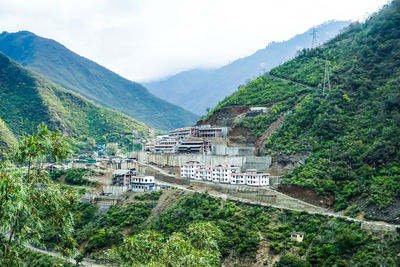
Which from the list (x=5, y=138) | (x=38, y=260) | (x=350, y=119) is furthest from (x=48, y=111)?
(x=350, y=119)

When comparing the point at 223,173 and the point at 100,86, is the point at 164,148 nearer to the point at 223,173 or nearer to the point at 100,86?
the point at 223,173

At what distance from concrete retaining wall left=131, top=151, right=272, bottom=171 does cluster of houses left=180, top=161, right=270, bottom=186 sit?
120 centimetres

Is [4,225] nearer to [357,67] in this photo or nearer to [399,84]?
[399,84]

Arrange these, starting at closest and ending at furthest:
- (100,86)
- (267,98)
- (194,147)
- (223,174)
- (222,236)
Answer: (222,236), (223,174), (194,147), (267,98), (100,86)

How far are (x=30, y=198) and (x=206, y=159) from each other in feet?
139

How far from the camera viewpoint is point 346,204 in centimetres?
3484

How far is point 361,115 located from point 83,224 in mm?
38371

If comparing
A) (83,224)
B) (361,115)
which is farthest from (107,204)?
(361,115)

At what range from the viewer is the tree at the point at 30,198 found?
9.95 m

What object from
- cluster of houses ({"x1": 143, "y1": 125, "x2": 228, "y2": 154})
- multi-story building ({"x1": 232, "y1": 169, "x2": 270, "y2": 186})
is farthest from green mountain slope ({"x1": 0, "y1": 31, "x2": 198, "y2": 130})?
multi-story building ({"x1": 232, "y1": 169, "x2": 270, "y2": 186})

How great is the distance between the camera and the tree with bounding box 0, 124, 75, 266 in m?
9.95

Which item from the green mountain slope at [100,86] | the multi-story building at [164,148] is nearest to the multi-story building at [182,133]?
the multi-story building at [164,148]

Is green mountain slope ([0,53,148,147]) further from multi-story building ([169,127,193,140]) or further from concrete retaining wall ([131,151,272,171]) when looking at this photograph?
concrete retaining wall ([131,151,272,171])

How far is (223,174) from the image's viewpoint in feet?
156
